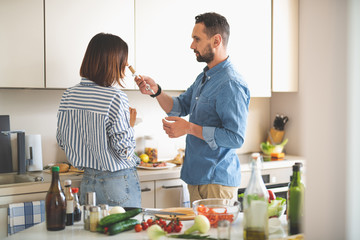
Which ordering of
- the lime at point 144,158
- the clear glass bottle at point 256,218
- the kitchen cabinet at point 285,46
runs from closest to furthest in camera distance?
the clear glass bottle at point 256,218 < the lime at point 144,158 < the kitchen cabinet at point 285,46

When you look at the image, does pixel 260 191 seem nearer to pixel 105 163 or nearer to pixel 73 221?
pixel 73 221

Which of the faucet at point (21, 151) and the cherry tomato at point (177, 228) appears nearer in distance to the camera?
the cherry tomato at point (177, 228)

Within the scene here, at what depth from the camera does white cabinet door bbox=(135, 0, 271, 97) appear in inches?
118

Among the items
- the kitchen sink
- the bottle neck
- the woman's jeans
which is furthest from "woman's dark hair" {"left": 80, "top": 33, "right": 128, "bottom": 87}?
the bottle neck

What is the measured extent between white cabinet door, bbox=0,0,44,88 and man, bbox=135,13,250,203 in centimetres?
68

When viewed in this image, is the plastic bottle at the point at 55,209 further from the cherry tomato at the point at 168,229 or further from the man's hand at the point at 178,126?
the man's hand at the point at 178,126

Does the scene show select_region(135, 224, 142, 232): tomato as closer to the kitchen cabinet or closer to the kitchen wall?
the kitchen wall

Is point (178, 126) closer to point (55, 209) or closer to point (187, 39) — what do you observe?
point (55, 209)

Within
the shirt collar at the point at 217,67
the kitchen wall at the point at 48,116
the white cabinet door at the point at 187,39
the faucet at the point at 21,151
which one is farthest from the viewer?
the white cabinet door at the point at 187,39

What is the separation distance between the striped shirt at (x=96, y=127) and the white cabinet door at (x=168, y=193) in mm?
746

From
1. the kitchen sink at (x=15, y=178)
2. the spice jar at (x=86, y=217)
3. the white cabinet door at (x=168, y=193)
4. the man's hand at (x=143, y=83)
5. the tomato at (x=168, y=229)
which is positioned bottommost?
the white cabinet door at (x=168, y=193)

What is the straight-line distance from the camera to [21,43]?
101 inches

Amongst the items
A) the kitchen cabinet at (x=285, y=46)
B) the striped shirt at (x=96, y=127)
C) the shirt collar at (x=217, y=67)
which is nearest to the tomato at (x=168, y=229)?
the striped shirt at (x=96, y=127)

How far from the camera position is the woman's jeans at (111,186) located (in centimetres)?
218
